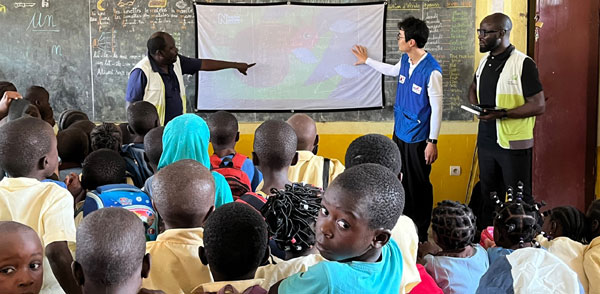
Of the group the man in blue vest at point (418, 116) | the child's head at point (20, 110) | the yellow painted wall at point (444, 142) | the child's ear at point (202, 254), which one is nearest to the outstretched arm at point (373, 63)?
the man in blue vest at point (418, 116)

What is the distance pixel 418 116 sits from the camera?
5.17 meters

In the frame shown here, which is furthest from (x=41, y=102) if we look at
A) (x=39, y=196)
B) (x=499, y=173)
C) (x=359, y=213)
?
(x=359, y=213)

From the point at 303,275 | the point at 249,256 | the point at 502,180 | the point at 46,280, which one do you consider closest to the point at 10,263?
the point at 46,280

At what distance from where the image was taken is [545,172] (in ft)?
17.9

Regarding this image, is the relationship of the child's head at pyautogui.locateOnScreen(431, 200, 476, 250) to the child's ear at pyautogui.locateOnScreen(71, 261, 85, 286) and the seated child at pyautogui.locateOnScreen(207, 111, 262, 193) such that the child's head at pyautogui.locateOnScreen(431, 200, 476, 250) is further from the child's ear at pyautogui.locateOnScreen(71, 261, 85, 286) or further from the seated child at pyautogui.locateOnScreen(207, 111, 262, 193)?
the child's ear at pyautogui.locateOnScreen(71, 261, 85, 286)

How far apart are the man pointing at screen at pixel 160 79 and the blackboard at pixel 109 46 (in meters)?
0.64

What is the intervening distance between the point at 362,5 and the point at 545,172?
212 cm

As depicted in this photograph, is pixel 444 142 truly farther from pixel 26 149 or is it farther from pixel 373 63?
pixel 26 149

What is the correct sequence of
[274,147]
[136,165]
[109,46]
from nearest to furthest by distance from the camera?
[274,147]
[136,165]
[109,46]

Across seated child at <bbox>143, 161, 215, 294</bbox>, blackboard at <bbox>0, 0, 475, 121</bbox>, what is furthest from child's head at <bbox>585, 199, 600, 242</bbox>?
blackboard at <bbox>0, 0, 475, 121</bbox>

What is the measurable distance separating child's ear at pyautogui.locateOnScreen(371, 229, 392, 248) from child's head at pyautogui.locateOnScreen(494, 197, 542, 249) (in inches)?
44.1

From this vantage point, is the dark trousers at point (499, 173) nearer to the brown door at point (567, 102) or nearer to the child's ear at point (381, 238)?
the brown door at point (567, 102)

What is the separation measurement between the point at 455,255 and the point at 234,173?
121cm

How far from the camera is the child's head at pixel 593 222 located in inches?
122
